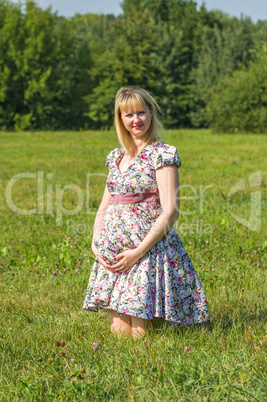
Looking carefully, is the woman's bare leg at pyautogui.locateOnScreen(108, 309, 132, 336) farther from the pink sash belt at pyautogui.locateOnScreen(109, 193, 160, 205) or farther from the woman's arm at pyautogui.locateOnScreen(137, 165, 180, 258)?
the pink sash belt at pyautogui.locateOnScreen(109, 193, 160, 205)

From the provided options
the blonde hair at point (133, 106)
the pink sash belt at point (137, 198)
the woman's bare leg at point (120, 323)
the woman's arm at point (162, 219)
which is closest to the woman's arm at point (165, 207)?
the woman's arm at point (162, 219)

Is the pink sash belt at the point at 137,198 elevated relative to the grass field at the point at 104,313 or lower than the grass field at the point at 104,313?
elevated

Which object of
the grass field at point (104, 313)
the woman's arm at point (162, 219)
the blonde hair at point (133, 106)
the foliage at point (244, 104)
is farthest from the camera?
the foliage at point (244, 104)

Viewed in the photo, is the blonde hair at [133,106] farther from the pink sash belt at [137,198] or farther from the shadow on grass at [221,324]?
the shadow on grass at [221,324]

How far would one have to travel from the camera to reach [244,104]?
31.8m

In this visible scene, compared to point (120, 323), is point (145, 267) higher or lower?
higher

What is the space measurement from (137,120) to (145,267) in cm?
103

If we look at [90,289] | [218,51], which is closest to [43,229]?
[90,289]

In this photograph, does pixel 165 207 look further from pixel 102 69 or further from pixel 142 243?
pixel 102 69

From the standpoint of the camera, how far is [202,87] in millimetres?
45281

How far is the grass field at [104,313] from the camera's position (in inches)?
98.0

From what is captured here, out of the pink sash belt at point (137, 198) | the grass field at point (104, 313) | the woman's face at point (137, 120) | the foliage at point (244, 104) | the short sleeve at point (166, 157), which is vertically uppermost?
the foliage at point (244, 104)

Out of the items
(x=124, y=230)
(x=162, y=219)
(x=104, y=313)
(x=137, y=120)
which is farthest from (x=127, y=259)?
(x=137, y=120)

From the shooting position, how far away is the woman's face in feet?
10.9
